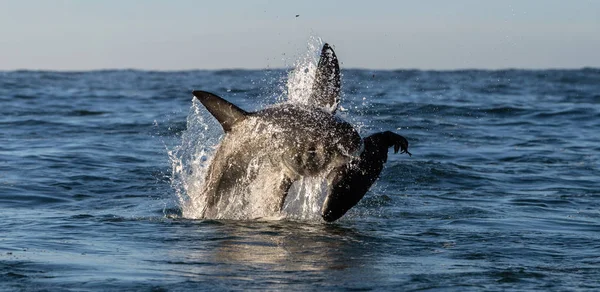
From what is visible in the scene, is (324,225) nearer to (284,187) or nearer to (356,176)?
(284,187)

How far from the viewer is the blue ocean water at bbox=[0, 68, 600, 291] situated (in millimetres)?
8156

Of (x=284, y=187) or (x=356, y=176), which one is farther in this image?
(x=284, y=187)

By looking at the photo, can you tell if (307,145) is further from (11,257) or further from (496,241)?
(11,257)

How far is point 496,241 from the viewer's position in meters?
10.2

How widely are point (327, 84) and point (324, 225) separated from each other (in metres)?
1.80

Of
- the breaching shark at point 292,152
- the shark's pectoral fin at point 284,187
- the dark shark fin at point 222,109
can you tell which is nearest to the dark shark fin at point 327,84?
the breaching shark at point 292,152

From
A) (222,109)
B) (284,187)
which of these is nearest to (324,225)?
(284,187)

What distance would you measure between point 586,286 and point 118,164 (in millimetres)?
11748

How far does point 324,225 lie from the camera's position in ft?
36.7

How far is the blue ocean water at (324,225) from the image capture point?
321 inches

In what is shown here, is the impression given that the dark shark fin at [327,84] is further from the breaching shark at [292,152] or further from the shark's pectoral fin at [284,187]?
the shark's pectoral fin at [284,187]

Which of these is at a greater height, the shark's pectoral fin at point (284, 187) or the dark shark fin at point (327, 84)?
the dark shark fin at point (327, 84)

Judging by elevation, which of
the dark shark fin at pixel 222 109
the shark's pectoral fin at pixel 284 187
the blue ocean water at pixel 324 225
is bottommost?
the blue ocean water at pixel 324 225

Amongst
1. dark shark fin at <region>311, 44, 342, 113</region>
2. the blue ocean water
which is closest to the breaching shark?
dark shark fin at <region>311, 44, 342, 113</region>
